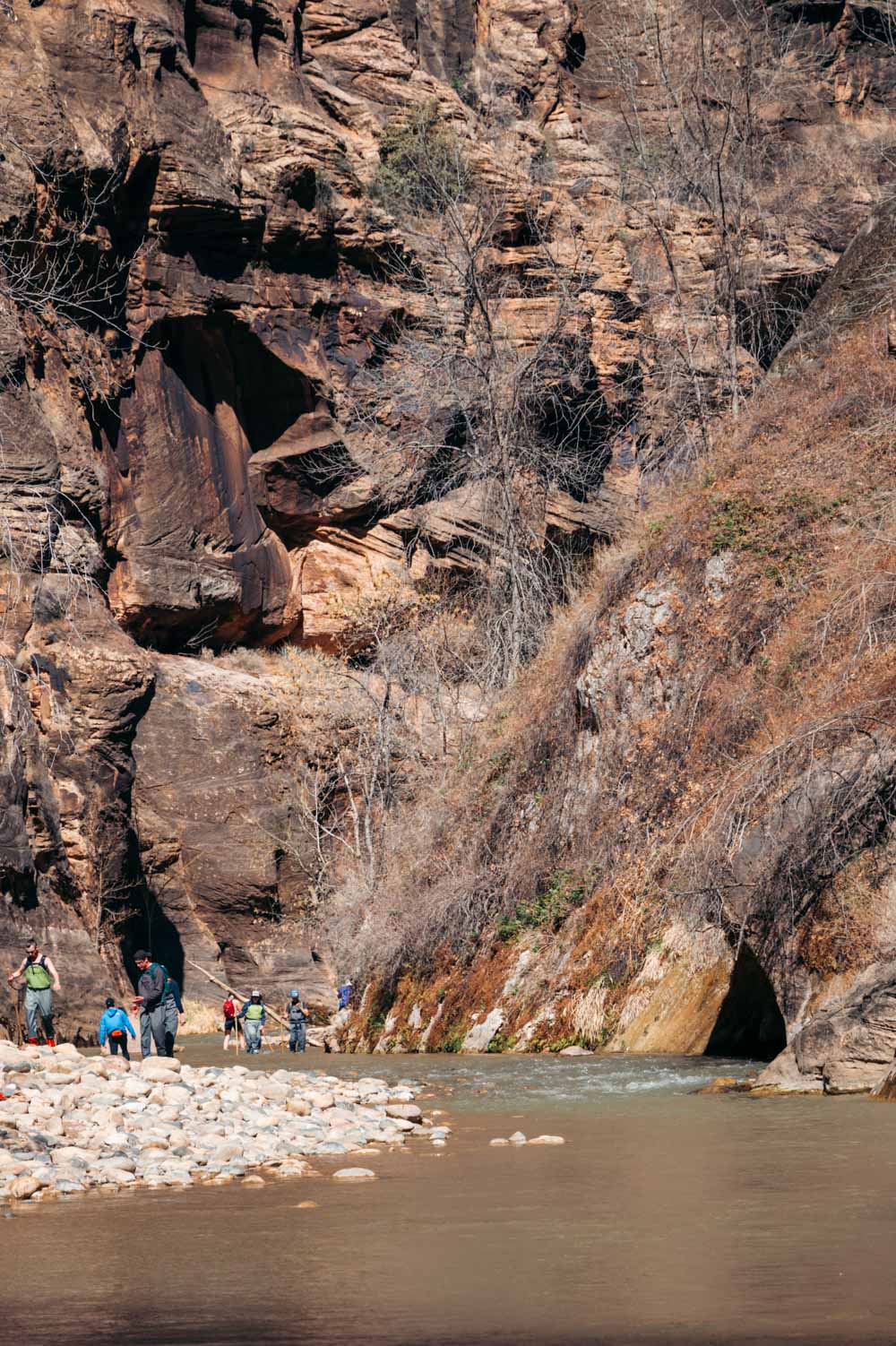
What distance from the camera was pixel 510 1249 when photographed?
22.6ft

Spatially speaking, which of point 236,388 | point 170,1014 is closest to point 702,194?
point 236,388

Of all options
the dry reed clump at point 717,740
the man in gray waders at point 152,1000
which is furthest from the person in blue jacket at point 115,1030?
the dry reed clump at point 717,740

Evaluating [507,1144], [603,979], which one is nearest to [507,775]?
[603,979]

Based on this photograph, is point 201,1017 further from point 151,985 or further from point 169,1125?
point 169,1125

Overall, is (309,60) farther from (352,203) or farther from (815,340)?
(815,340)

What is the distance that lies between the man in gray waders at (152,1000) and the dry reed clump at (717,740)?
14.3 ft

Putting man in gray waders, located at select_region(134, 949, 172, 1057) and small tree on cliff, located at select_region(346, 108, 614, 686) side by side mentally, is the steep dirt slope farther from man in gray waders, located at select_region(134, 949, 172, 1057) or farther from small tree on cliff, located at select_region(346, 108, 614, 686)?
small tree on cliff, located at select_region(346, 108, 614, 686)

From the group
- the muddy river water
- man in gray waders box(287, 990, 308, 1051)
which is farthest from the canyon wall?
the muddy river water

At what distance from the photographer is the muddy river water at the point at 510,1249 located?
553 centimetres

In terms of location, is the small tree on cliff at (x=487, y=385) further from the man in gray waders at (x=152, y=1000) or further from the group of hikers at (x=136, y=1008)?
the man in gray waders at (x=152, y=1000)

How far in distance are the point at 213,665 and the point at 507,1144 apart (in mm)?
32714

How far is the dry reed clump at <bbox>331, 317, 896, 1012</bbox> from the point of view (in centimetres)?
1552

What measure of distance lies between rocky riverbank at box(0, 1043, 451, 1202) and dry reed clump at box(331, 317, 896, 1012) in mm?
4456

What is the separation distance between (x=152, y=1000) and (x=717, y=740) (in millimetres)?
7999
